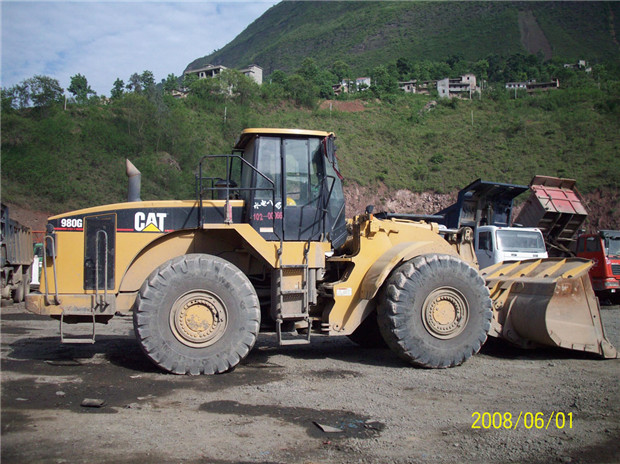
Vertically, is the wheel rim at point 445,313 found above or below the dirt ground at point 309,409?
above

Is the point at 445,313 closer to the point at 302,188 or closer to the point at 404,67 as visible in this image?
the point at 302,188

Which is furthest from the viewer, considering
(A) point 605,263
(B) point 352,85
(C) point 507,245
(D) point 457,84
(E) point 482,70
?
(E) point 482,70

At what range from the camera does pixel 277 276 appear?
690 cm

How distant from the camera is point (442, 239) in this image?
24.8ft

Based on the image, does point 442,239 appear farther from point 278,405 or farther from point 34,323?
point 34,323

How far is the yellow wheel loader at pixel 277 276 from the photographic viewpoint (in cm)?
634

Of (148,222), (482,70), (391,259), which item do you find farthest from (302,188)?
(482,70)

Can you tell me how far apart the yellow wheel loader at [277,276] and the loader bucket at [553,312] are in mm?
20

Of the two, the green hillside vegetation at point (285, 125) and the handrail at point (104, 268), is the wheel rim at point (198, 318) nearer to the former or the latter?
the handrail at point (104, 268)

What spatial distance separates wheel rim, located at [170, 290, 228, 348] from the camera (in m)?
6.25

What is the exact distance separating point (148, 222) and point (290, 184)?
1946 mm

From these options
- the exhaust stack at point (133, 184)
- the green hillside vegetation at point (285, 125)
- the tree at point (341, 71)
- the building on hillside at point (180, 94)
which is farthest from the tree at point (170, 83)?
the exhaust stack at point (133, 184)

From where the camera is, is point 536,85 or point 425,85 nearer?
point 536,85
